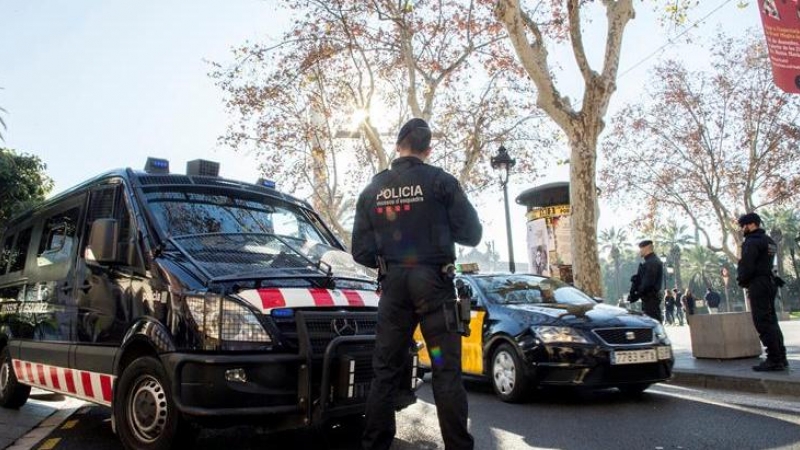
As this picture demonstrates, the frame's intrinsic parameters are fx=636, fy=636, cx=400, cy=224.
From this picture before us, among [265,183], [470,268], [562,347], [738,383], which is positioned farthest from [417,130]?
[738,383]

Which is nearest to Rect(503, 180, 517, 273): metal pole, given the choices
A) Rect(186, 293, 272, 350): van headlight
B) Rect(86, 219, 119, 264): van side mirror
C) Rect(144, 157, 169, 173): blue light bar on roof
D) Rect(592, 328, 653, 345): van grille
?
Rect(592, 328, 653, 345): van grille

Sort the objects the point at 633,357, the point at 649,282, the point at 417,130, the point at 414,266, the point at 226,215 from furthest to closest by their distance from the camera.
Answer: the point at 649,282, the point at 633,357, the point at 226,215, the point at 417,130, the point at 414,266

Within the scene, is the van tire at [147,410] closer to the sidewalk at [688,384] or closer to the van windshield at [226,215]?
the van windshield at [226,215]

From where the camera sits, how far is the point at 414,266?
3.57 metres

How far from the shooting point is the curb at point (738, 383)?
658 cm

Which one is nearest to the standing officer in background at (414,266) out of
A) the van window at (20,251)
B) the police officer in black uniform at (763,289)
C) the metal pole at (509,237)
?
the van window at (20,251)

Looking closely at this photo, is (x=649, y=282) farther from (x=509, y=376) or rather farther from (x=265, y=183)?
(x=265, y=183)

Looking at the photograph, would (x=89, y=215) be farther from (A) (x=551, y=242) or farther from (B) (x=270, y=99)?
(B) (x=270, y=99)

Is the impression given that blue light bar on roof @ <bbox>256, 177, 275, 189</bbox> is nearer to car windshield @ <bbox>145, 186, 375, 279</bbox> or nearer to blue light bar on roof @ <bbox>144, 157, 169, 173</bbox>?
car windshield @ <bbox>145, 186, 375, 279</bbox>

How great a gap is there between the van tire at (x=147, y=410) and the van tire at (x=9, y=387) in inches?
116

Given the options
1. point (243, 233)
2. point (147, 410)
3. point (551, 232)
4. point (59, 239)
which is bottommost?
point (147, 410)

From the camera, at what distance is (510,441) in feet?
15.4

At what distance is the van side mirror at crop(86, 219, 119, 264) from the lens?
4266 millimetres

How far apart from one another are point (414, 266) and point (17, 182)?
1861 centimetres
